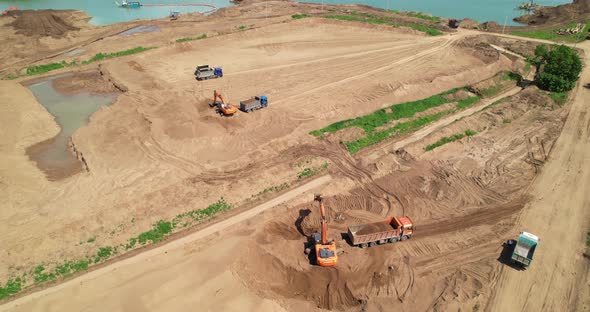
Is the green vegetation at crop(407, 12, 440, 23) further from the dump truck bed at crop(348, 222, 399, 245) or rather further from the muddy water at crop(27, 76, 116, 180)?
the dump truck bed at crop(348, 222, 399, 245)

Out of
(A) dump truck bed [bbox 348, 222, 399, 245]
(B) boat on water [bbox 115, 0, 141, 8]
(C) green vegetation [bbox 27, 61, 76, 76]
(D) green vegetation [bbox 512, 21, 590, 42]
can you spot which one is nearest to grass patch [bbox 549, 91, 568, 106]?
(D) green vegetation [bbox 512, 21, 590, 42]

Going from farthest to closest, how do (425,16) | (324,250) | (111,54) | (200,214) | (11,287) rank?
1. (425,16)
2. (111,54)
3. (200,214)
4. (324,250)
5. (11,287)

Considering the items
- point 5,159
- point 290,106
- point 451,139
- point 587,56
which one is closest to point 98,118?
point 5,159

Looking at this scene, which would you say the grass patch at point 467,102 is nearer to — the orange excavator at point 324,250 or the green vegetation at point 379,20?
the green vegetation at point 379,20

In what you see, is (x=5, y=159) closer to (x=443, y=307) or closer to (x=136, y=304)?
(x=136, y=304)

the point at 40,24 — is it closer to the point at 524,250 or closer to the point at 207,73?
the point at 207,73

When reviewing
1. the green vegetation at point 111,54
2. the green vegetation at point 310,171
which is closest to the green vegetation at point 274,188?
the green vegetation at point 310,171

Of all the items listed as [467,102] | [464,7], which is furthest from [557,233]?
[464,7]
